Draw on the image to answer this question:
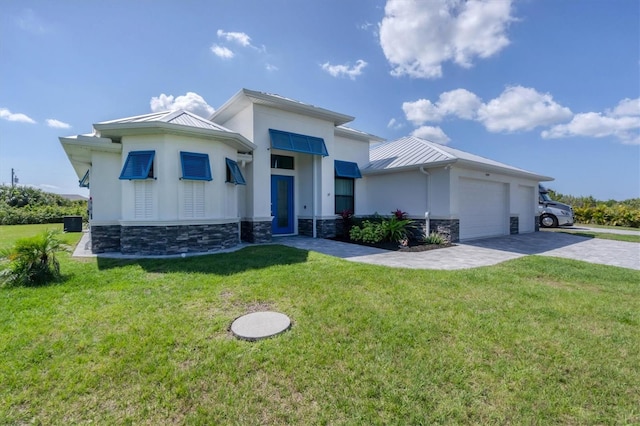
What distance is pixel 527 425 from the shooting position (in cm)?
214

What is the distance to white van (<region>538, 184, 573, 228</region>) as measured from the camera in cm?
1834

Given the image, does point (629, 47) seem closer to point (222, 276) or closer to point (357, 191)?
point (357, 191)

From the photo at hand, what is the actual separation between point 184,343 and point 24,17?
34.0 feet

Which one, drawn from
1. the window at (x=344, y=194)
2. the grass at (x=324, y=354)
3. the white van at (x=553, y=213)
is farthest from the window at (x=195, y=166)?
the white van at (x=553, y=213)

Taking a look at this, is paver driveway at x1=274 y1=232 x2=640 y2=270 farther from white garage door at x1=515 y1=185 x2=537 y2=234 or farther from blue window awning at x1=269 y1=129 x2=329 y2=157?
blue window awning at x1=269 y1=129 x2=329 y2=157

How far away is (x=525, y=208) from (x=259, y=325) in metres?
17.4

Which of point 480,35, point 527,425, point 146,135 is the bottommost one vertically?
point 527,425

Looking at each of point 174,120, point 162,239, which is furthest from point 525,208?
point 162,239

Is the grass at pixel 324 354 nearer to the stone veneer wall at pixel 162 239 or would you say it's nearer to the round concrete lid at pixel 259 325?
the round concrete lid at pixel 259 325

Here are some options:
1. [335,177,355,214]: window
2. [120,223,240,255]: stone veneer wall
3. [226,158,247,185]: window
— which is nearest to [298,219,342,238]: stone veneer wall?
[335,177,355,214]: window

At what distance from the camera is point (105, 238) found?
28.7 ft

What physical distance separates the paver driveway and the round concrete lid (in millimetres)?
4096

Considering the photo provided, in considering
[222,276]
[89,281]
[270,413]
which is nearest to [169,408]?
[270,413]

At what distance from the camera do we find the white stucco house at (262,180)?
26.8 ft
